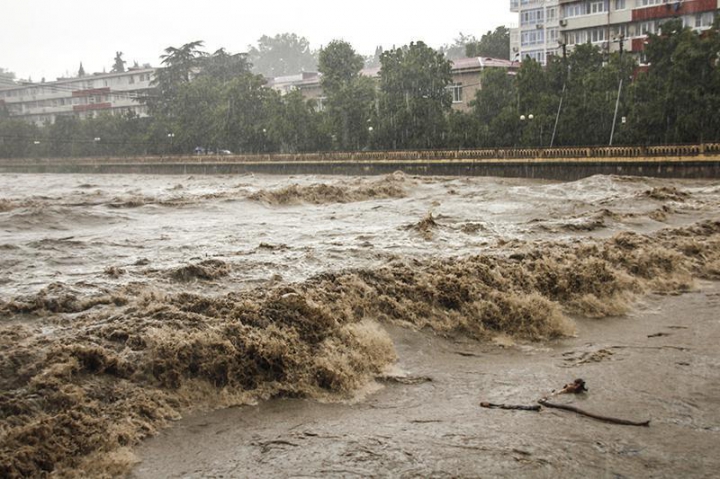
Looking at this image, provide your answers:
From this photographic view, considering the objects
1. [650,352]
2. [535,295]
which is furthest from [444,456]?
[535,295]

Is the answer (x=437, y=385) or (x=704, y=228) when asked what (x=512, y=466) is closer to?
(x=437, y=385)

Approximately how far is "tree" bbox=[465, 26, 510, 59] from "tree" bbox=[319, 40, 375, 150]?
1640cm

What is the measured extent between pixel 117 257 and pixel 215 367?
7241mm

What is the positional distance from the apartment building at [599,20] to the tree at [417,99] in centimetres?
840

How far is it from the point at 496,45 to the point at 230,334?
6984 cm

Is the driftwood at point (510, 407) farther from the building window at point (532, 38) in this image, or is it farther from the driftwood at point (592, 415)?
the building window at point (532, 38)

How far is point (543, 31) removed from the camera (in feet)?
219

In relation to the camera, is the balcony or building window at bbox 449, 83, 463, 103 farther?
building window at bbox 449, 83, 463, 103

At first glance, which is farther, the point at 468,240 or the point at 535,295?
the point at 468,240

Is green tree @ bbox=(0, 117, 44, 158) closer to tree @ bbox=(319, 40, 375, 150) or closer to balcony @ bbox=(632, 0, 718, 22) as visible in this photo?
tree @ bbox=(319, 40, 375, 150)

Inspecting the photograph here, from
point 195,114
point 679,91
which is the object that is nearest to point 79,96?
point 195,114

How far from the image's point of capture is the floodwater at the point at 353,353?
20.4 ft

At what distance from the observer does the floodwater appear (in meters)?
6.21

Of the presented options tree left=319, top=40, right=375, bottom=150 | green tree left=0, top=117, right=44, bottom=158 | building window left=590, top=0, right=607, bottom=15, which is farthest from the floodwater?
green tree left=0, top=117, right=44, bottom=158
